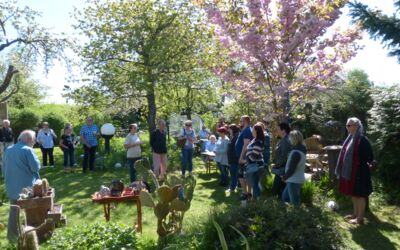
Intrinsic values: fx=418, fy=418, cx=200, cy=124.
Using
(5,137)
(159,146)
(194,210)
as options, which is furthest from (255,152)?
(5,137)

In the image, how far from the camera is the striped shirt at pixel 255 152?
7344mm

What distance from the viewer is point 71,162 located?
13766 mm

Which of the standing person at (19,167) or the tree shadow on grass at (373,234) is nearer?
the tree shadow on grass at (373,234)

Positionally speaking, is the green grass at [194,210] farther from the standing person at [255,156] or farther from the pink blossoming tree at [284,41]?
the pink blossoming tree at [284,41]

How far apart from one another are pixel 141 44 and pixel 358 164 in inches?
398

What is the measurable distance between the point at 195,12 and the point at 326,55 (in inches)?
298

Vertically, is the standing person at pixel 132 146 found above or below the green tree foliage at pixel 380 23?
below

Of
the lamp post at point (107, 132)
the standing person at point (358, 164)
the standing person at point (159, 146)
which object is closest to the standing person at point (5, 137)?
the lamp post at point (107, 132)

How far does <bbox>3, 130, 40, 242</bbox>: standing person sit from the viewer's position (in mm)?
6051

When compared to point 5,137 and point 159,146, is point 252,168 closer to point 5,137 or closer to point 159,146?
point 159,146

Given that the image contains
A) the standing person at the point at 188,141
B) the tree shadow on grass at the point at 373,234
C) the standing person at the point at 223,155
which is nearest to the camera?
the tree shadow on grass at the point at 373,234

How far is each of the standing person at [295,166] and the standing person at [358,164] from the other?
724mm

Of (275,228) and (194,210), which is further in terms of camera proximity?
(194,210)

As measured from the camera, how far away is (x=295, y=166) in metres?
6.36
